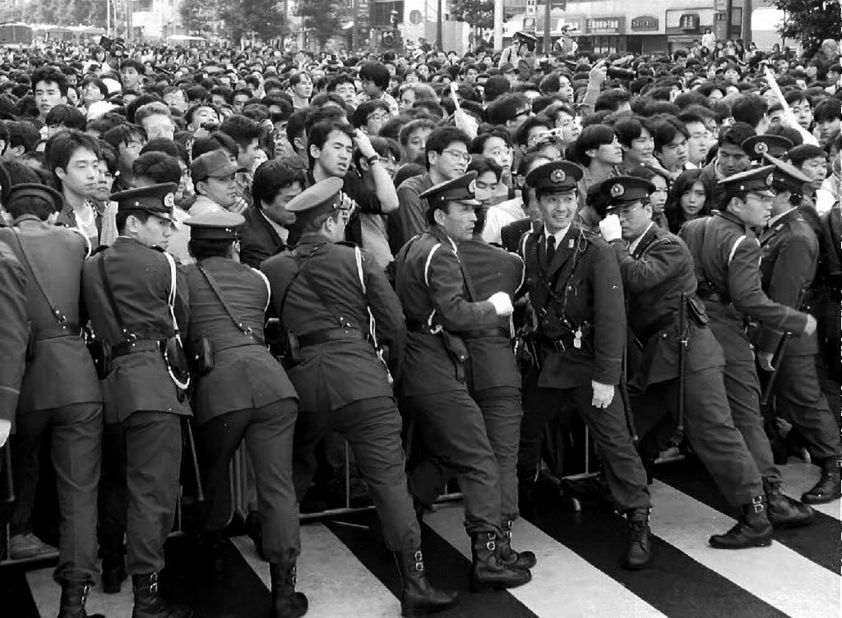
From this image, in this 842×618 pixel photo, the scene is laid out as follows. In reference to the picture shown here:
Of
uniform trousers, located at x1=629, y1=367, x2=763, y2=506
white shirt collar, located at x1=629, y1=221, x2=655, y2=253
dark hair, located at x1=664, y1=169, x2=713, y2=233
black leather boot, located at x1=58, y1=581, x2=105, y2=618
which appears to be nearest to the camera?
black leather boot, located at x1=58, y1=581, x2=105, y2=618

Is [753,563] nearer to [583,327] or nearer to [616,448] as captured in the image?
[616,448]

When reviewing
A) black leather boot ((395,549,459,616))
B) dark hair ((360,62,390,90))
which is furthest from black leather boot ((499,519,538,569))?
dark hair ((360,62,390,90))

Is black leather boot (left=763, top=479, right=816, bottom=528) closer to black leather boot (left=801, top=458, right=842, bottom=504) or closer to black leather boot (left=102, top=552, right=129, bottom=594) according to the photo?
black leather boot (left=801, top=458, right=842, bottom=504)

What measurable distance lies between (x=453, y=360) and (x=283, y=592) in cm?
138

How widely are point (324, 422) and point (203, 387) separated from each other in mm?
589

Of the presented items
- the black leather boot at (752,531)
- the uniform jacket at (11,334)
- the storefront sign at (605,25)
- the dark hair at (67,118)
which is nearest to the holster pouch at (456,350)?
the black leather boot at (752,531)

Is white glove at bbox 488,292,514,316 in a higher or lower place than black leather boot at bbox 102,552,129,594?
higher

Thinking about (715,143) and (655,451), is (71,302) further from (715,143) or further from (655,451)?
(715,143)

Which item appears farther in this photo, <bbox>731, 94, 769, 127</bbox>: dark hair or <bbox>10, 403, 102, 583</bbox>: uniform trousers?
<bbox>731, 94, 769, 127</bbox>: dark hair

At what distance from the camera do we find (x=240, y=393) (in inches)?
206

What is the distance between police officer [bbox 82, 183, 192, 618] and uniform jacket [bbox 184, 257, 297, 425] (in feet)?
0.40

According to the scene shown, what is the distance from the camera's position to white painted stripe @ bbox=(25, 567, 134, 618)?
17.8ft

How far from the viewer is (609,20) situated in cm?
4988

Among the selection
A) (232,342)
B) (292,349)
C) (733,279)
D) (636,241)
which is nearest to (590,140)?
(636,241)
